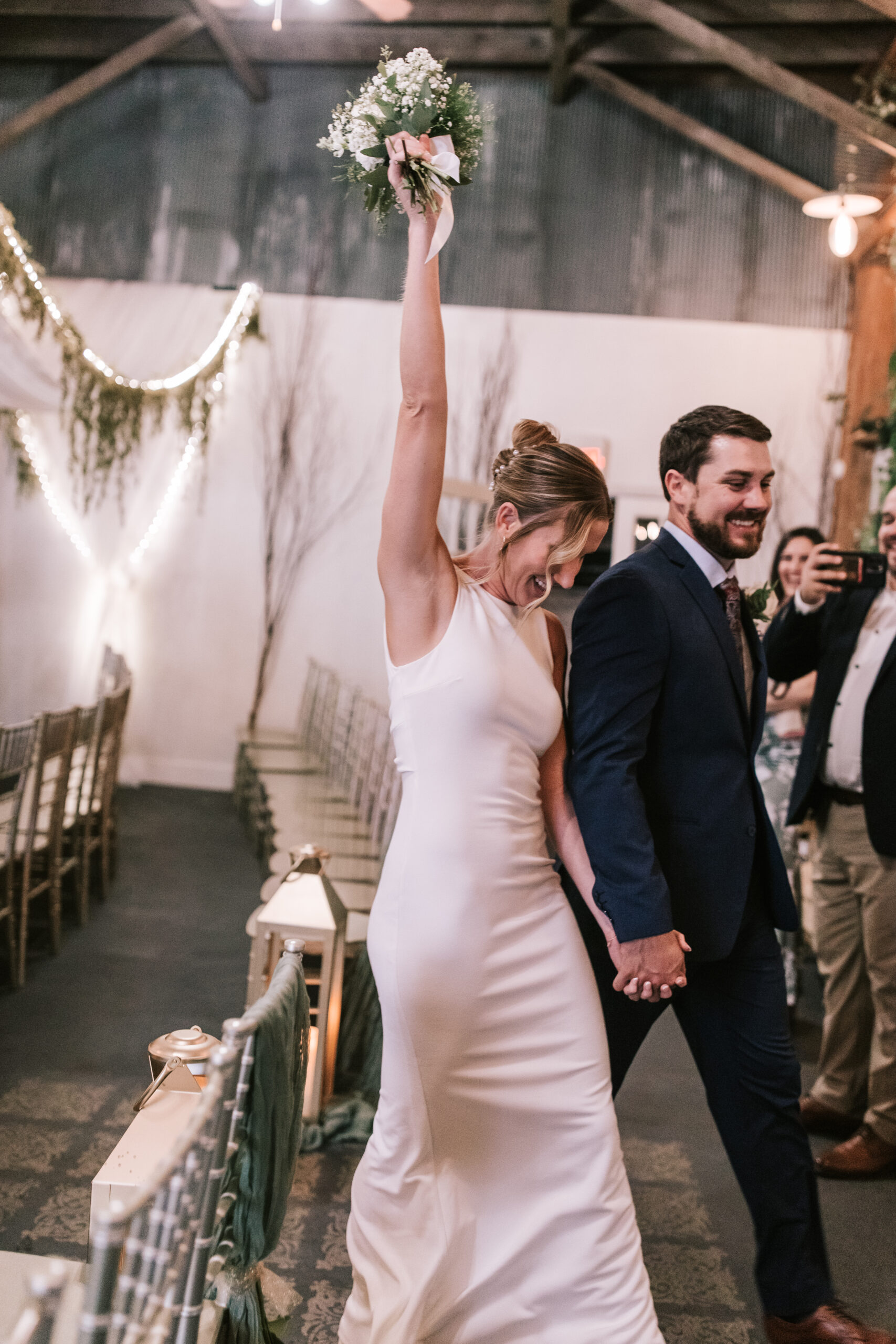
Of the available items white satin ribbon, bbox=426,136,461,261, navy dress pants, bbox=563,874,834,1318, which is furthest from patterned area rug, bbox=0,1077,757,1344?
white satin ribbon, bbox=426,136,461,261

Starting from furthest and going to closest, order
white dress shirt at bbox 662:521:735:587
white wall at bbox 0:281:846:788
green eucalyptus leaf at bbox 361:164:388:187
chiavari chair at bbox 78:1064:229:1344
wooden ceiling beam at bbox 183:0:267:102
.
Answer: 1. white wall at bbox 0:281:846:788
2. wooden ceiling beam at bbox 183:0:267:102
3. white dress shirt at bbox 662:521:735:587
4. green eucalyptus leaf at bbox 361:164:388:187
5. chiavari chair at bbox 78:1064:229:1344

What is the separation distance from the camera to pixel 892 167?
17.4ft

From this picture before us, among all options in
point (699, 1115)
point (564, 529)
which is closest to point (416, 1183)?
point (564, 529)

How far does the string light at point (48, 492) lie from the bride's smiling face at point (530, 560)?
12.5 ft

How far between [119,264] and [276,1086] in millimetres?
5013

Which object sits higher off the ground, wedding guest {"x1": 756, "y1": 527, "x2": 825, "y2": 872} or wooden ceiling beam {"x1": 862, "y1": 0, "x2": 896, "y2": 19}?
wooden ceiling beam {"x1": 862, "y1": 0, "x2": 896, "y2": 19}

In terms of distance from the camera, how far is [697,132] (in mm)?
5867

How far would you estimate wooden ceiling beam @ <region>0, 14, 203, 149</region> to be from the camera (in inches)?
206

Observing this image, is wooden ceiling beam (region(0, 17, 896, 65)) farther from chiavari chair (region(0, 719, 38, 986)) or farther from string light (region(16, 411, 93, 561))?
chiavari chair (region(0, 719, 38, 986))

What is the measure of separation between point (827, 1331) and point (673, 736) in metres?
1.00

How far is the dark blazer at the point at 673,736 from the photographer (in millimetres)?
1763

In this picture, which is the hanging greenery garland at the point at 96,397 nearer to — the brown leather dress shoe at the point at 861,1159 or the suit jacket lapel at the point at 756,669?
the suit jacket lapel at the point at 756,669

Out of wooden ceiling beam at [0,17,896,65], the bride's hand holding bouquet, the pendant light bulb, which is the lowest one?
the bride's hand holding bouquet

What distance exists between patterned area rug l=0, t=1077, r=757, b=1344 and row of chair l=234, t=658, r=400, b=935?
0.81 meters
